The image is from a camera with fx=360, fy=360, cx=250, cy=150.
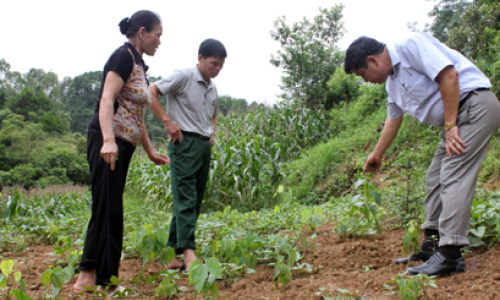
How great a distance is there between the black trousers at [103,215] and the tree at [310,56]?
12.7 m

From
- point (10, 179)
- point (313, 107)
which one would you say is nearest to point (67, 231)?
point (313, 107)

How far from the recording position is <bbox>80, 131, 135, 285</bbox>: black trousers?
6.82 ft

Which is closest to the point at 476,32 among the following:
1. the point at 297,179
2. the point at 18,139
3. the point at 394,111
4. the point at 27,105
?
the point at 297,179

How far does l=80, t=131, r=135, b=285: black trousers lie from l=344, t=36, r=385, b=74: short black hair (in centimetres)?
151

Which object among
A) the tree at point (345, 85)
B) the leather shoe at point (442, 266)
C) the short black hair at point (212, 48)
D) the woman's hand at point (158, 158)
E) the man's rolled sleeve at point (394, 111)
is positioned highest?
the tree at point (345, 85)

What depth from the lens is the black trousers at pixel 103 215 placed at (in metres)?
2.08

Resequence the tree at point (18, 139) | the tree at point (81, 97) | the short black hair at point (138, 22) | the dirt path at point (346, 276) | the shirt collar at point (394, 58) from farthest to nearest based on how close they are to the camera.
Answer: the tree at point (81, 97)
the tree at point (18, 139)
the short black hair at point (138, 22)
the shirt collar at point (394, 58)
the dirt path at point (346, 276)

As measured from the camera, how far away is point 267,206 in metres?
6.76

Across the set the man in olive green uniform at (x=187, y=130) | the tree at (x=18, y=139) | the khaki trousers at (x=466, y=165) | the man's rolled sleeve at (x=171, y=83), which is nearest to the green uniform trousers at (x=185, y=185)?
the man in olive green uniform at (x=187, y=130)

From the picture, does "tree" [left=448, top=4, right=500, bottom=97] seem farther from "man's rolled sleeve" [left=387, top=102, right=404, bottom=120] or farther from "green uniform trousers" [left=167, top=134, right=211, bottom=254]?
"green uniform trousers" [left=167, top=134, right=211, bottom=254]

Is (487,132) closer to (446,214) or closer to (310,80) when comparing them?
(446,214)

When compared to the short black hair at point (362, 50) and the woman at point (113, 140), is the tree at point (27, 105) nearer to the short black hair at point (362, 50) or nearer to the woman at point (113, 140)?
the woman at point (113, 140)

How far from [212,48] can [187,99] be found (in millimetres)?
443

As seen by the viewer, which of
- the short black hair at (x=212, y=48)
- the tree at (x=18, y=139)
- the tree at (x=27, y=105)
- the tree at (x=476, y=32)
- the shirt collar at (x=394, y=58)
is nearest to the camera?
the shirt collar at (x=394, y=58)
